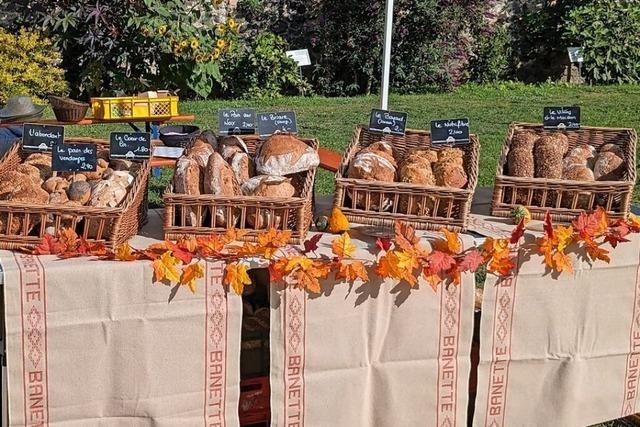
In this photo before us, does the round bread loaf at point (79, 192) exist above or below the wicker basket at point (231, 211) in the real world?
above

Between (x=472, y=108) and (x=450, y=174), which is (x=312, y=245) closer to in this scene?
(x=450, y=174)

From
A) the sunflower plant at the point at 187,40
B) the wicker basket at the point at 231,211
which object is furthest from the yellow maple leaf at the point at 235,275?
the sunflower plant at the point at 187,40

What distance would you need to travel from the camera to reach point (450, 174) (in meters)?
2.72

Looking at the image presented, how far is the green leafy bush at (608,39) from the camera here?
10.5 metres

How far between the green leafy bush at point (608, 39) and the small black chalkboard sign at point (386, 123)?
8242 millimetres

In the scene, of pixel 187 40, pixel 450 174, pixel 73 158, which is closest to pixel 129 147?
pixel 73 158

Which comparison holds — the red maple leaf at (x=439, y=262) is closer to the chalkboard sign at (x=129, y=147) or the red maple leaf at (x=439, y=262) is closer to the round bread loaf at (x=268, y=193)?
the round bread loaf at (x=268, y=193)

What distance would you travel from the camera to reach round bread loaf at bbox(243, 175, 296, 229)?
2547 mm

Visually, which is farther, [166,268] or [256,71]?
[256,71]

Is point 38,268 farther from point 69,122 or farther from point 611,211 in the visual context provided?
point 69,122

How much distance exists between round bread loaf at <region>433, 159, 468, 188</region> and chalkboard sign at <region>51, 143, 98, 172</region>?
1.10 metres

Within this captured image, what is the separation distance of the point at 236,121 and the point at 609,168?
1297mm

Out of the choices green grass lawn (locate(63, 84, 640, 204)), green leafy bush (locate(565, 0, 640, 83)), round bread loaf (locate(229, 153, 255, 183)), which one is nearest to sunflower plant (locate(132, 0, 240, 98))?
green grass lawn (locate(63, 84, 640, 204))

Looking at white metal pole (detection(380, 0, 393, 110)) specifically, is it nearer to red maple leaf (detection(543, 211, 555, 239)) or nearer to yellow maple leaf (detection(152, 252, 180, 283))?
red maple leaf (detection(543, 211, 555, 239))
